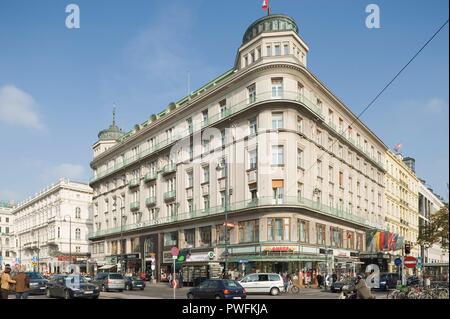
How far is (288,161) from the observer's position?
1860 inches

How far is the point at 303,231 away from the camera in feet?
156

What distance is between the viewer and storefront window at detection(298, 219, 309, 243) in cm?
4681

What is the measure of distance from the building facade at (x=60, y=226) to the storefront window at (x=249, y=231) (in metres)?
58.4

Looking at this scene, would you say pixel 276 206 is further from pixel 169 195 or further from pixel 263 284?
pixel 169 195

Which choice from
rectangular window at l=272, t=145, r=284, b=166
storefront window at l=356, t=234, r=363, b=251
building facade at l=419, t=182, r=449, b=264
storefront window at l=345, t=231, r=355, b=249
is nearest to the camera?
rectangular window at l=272, t=145, r=284, b=166

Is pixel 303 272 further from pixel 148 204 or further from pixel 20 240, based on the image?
pixel 20 240

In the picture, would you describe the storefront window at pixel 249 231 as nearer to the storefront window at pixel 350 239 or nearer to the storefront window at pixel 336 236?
the storefront window at pixel 336 236

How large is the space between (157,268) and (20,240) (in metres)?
76.2

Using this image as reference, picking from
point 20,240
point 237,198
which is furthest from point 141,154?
point 20,240

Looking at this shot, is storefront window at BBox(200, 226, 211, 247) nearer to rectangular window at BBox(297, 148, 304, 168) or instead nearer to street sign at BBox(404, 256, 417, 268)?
rectangular window at BBox(297, 148, 304, 168)

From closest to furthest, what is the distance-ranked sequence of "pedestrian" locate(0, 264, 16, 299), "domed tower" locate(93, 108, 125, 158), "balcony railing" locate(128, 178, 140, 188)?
"pedestrian" locate(0, 264, 16, 299), "balcony railing" locate(128, 178, 140, 188), "domed tower" locate(93, 108, 125, 158)

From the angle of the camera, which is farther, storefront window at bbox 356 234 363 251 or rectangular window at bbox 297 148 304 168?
storefront window at bbox 356 234 363 251

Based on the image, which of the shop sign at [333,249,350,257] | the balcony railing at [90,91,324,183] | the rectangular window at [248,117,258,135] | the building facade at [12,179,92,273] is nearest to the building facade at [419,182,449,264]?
the shop sign at [333,249,350,257]

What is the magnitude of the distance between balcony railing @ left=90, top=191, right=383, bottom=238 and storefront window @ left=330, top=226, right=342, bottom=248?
1371 mm
